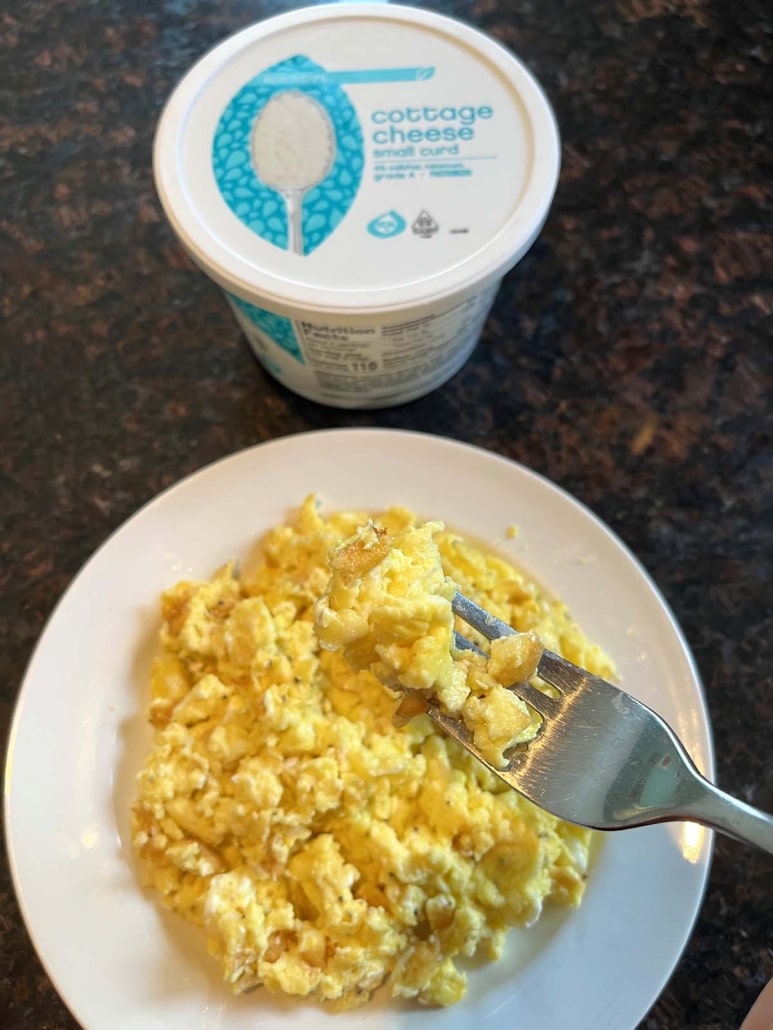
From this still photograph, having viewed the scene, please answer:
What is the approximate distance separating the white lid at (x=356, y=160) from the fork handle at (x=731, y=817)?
569mm

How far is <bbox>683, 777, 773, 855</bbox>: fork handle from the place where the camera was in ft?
2.15

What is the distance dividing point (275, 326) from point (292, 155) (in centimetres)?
20

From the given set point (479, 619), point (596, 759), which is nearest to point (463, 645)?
point (479, 619)

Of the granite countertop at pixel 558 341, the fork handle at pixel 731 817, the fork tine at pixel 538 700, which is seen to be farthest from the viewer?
the granite countertop at pixel 558 341

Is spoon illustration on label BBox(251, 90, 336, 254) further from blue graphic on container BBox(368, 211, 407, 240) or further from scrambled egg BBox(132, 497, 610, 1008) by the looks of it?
scrambled egg BBox(132, 497, 610, 1008)

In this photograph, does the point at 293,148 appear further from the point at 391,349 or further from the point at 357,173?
the point at 391,349

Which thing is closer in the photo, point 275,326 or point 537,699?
point 537,699

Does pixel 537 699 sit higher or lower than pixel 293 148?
lower

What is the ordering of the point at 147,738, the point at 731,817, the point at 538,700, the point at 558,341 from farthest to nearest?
the point at 558,341 → the point at 147,738 → the point at 538,700 → the point at 731,817

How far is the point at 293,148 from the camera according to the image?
938mm

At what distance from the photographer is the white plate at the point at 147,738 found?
89cm

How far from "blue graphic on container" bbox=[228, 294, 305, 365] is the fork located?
401 millimetres

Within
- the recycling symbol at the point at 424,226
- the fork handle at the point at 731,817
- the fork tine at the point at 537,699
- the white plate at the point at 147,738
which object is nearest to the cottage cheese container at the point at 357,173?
the recycling symbol at the point at 424,226

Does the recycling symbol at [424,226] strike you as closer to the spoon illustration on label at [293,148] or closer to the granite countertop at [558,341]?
the spoon illustration on label at [293,148]
